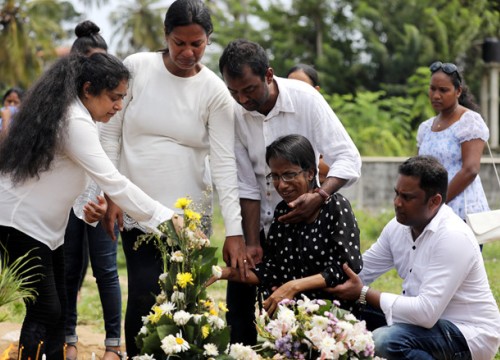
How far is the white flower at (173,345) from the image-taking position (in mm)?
3420

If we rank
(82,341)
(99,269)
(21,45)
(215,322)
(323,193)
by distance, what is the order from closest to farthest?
(215,322) < (323,193) < (99,269) < (82,341) < (21,45)

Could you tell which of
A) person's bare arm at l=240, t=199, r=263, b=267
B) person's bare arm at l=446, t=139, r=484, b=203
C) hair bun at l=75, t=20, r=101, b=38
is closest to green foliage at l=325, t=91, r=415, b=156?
person's bare arm at l=446, t=139, r=484, b=203

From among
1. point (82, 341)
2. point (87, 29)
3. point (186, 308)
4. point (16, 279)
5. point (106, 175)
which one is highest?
point (87, 29)

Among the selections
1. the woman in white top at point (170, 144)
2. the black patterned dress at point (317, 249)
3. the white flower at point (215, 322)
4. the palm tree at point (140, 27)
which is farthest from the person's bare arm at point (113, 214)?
the palm tree at point (140, 27)

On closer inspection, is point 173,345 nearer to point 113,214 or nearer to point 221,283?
point 113,214

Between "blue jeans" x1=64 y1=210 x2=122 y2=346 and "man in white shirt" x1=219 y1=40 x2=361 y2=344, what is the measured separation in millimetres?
886

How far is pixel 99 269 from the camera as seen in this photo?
5121 millimetres

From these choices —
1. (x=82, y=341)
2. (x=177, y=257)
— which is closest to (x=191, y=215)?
(x=177, y=257)

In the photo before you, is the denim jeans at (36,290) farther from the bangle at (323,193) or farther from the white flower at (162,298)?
the bangle at (323,193)

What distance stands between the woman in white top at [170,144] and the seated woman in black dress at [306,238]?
26cm

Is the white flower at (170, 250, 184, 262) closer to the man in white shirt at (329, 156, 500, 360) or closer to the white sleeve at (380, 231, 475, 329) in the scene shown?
the man in white shirt at (329, 156, 500, 360)

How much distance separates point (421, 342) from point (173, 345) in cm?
118

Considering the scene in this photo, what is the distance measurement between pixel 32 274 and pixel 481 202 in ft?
9.48

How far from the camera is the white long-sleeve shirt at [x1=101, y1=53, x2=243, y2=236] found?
430cm
